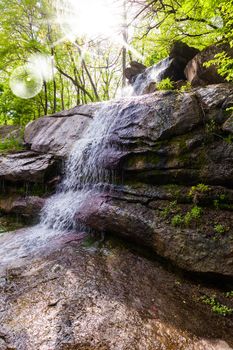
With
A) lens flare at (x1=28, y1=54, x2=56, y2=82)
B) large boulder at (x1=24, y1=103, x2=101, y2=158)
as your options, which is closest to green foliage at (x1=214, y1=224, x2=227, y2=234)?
large boulder at (x1=24, y1=103, x2=101, y2=158)

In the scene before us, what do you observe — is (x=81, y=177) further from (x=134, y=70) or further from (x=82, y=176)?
(x=134, y=70)

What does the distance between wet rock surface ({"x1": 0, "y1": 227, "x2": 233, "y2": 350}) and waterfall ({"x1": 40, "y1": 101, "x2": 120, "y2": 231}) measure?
1.76m

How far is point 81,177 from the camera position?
8.20 metres

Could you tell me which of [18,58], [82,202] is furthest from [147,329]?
[18,58]

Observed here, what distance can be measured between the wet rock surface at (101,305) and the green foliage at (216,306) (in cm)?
8

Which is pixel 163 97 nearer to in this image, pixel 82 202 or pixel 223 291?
pixel 82 202

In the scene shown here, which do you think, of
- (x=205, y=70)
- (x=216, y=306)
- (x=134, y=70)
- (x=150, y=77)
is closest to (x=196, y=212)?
(x=216, y=306)

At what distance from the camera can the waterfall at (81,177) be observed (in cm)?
729

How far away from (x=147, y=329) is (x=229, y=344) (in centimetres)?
108

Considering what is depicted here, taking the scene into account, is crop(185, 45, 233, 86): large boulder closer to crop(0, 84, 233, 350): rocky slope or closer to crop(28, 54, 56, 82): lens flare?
crop(0, 84, 233, 350): rocky slope

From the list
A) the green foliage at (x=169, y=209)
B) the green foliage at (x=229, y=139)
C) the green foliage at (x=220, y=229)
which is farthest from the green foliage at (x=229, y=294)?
the green foliage at (x=229, y=139)

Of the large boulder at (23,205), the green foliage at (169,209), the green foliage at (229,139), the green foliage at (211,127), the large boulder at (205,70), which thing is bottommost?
the large boulder at (23,205)

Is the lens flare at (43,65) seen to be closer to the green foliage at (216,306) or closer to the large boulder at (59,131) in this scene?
the large boulder at (59,131)

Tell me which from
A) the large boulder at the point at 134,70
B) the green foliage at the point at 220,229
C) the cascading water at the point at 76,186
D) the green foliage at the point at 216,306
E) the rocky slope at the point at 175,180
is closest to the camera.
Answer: the green foliage at the point at 216,306
